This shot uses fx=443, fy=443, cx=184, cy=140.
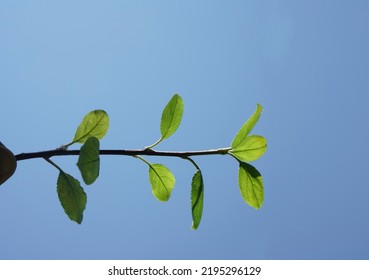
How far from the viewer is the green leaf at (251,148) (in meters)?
1.26

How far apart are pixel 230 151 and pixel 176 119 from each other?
0.18 metres

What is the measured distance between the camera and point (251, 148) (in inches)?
49.8

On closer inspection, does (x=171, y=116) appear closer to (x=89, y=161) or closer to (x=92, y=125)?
(x=92, y=125)

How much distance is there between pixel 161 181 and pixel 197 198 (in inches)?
5.1

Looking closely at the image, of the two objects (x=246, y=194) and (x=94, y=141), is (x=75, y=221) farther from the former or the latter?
(x=246, y=194)

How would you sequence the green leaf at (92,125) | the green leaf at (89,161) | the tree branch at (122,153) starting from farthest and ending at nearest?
the green leaf at (92,125) < the tree branch at (122,153) < the green leaf at (89,161)

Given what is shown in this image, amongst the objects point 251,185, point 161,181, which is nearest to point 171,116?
point 161,181

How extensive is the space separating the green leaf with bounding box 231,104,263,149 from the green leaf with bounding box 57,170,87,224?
44cm

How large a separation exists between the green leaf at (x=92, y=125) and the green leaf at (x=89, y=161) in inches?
9.5

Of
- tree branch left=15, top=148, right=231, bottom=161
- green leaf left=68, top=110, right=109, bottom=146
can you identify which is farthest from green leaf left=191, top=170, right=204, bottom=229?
green leaf left=68, top=110, right=109, bottom=146

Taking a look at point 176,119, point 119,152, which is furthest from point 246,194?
point 119,152

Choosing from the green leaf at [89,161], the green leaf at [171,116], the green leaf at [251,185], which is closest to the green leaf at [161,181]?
the green leaf at [171,116]

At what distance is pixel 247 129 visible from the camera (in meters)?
1.24

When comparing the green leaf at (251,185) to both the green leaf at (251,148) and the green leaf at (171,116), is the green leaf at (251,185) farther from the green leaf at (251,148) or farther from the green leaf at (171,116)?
the green leaf at (171,116)
